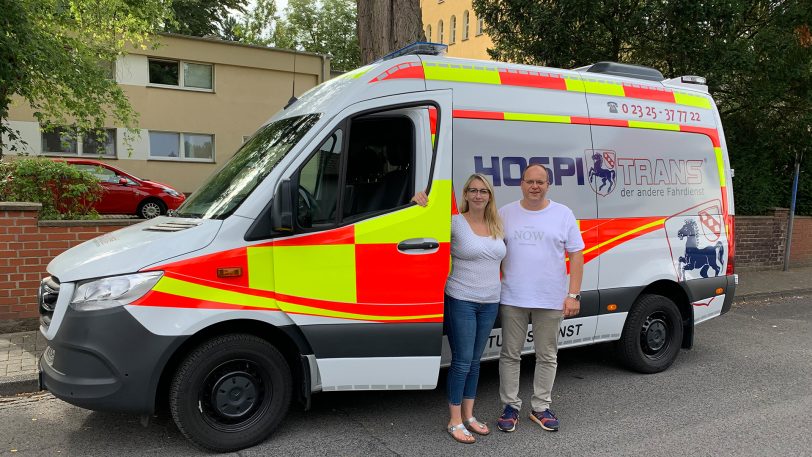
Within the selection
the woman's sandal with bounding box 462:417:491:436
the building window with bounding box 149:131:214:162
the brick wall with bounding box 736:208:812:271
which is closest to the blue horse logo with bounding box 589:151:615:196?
the woman's sandal with bounding box 462:417:491:436

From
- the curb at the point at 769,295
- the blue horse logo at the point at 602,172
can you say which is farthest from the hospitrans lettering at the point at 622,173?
the curb at the point at 769,295

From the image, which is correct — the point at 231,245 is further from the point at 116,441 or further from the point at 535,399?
the point at 535,399

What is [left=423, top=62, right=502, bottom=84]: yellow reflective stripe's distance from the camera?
4.29m

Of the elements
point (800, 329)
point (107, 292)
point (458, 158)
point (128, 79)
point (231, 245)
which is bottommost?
point (800, 329)

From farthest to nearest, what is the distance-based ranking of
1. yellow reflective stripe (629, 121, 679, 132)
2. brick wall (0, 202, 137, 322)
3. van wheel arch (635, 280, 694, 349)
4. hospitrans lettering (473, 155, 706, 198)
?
brick wall (0, 202, 137, 322) < van wheel arch (635, 280, 694, 349) < yellow reflective stripe (629, 121, 679, 132) < hospitrans lettering (473, 155, 706, 198)

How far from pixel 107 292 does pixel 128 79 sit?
1888 centimetres

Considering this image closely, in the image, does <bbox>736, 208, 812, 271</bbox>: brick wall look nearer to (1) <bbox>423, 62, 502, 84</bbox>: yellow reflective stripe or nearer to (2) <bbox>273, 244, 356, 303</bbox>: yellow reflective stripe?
(1) <bbox>423, 62, 502, 84</bbox>: yellow reflective stripe

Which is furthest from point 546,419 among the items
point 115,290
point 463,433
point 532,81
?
point 115,290

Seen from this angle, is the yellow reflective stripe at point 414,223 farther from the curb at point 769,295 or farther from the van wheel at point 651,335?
the curb at point 769,295

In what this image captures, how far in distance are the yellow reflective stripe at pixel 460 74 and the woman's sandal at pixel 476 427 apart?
2380mm

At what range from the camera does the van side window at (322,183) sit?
3840mm

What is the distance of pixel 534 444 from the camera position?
400 cm

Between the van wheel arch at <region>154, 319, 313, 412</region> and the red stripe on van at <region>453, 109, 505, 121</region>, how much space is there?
189 cm

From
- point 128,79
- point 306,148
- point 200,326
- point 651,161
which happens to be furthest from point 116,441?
point 128,79
